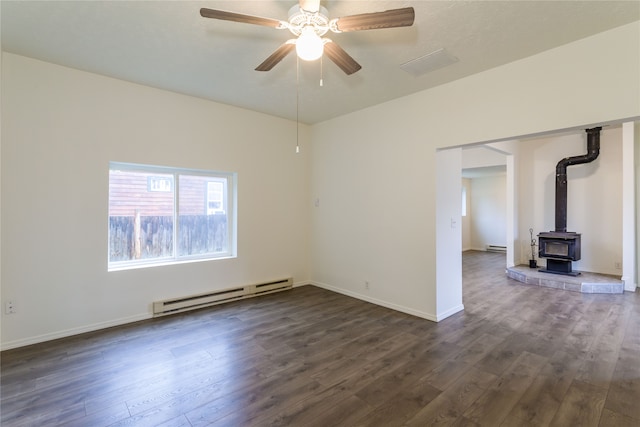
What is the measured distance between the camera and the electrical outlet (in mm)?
2877

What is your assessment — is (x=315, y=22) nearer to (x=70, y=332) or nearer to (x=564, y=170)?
(x=70, y=332)

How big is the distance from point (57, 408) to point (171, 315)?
1.74 metres

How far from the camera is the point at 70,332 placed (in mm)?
3195

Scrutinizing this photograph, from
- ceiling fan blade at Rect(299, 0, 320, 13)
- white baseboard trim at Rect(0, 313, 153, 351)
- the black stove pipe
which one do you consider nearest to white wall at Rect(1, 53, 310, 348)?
white baseboard trim at Rect(0, 313, 153, 351)

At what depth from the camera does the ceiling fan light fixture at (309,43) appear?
191cm

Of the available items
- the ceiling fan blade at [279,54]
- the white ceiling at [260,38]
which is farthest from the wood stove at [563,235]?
the ceiling fan blade at [279,54]

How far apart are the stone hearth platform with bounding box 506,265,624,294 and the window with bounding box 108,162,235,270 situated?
545 cm

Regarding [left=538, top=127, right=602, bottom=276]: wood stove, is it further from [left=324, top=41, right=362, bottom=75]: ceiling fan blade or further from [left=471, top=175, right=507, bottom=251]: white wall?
[left=324, top=41, right=362, bottom=75]: ceiling fan blade

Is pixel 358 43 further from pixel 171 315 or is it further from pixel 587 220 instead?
pixel 587 220

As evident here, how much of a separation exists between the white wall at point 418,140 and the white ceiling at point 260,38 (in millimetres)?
169

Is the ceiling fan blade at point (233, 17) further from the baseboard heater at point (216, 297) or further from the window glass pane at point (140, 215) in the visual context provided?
the baseboard heater at point (216, 297)

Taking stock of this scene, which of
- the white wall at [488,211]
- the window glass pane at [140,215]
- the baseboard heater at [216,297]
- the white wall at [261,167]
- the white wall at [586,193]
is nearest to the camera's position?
the white wall at [261,167]

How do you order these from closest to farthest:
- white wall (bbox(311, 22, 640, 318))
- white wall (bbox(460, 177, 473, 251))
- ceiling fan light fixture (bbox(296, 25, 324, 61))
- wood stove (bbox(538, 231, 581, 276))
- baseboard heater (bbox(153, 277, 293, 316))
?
ceiling fan light fixture (bbox(296, 25, 324, 61))
white wall (bbox(311, 22, 640, 318))
baseboard heater (bbox(153, 277, 293, 316))
wood stove (bbox(538, 231, 581, 276))
white wall (bbox(460, 177, 473, 251))

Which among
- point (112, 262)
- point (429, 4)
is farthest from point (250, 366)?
point (429, 4)
